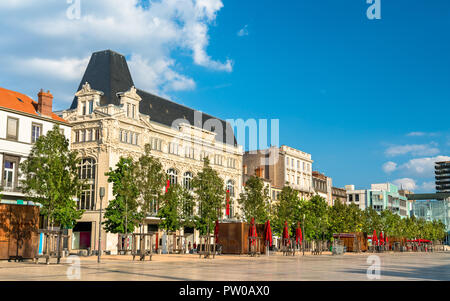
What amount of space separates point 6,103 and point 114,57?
80.4 ft

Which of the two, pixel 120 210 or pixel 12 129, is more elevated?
pixel 12 129

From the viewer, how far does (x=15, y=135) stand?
43156 mm

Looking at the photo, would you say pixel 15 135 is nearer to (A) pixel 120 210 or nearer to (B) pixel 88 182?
(A) pixel 120 210

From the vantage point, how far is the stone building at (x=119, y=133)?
5891 centimetres

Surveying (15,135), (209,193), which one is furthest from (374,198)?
(15,135)

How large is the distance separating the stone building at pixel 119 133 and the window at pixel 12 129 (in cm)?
1564

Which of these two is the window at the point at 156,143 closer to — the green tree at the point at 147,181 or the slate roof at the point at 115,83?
the slate roof at the point at 115,83

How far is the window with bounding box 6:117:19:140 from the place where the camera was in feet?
140

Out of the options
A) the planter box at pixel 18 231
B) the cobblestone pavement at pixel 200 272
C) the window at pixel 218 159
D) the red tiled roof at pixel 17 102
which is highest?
the red tiled roof at pixel 17 102

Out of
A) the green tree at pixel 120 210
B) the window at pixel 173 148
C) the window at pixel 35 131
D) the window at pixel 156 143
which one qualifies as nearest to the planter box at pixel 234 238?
the green tree at pixel 120 210

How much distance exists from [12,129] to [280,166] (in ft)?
203

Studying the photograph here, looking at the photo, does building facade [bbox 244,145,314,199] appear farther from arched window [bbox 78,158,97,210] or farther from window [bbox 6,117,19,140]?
window [bbox 6,117,19,140]

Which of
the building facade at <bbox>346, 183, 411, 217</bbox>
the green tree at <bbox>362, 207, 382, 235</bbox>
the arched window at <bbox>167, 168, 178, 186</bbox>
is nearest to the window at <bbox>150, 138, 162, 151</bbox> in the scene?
the arched window at <bbox>167, 168, 178, 186</bbox>

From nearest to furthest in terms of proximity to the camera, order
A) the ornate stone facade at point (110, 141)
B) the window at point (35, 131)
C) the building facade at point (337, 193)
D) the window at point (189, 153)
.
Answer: the window at point (35, 131), the ornate stone facade at point (110, 141), the window at point (189, 153), the building facade at point (337, 193)
